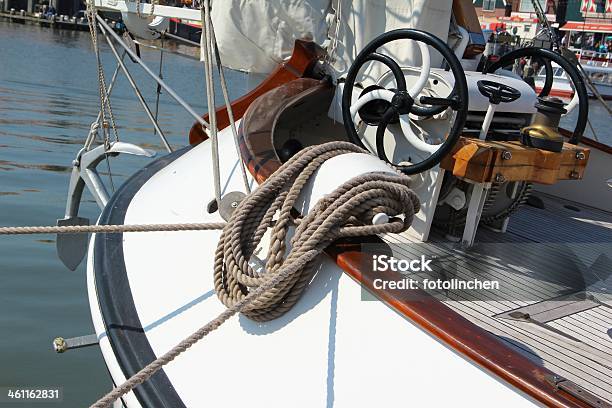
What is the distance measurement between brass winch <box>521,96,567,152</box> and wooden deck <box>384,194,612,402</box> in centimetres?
Result: 60

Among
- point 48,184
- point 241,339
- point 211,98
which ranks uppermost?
point 211,98

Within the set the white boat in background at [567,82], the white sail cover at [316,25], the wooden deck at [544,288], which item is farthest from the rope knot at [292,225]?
the white boat in background at [567,82]

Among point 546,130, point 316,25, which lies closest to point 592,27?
point 316,25

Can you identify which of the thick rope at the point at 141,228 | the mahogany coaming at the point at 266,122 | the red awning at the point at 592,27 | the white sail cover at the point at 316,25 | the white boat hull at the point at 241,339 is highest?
the red awning at the point at 592,27

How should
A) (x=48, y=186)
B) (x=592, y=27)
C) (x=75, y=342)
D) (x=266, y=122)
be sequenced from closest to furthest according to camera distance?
(x=266, y=122) < (x=75, y=342) < (x=48, y=186) < (x=592, y=27)

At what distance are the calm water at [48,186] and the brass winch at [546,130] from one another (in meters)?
2.87

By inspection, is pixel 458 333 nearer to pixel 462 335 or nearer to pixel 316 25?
pixel 462 335

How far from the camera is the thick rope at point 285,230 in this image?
230 centimetres

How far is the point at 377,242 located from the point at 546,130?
121 cm

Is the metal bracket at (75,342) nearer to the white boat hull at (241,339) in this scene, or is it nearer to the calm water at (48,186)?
the white boat hull at (241,339)

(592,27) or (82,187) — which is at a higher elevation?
(592,27)

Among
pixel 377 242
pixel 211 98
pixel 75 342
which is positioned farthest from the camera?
pixel 75 342

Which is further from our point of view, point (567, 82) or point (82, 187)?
point (567, 82)

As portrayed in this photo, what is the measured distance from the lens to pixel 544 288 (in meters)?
3.22
